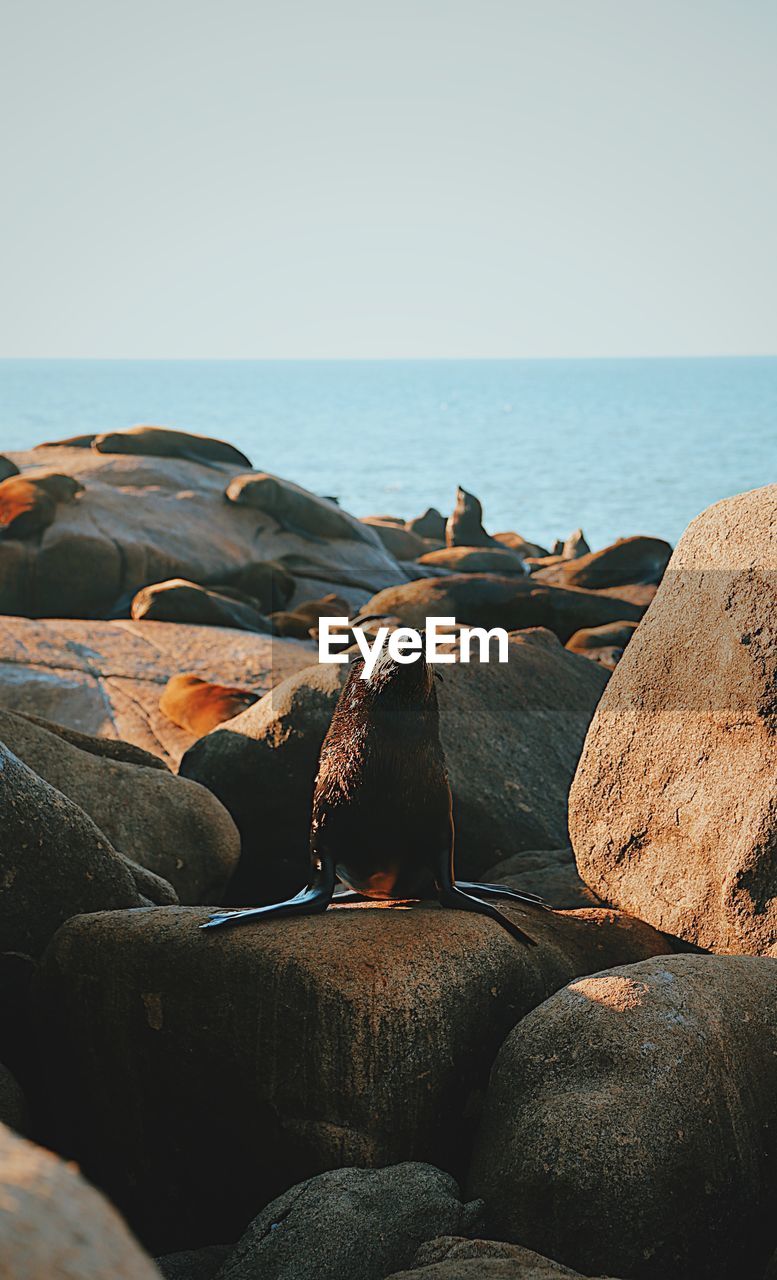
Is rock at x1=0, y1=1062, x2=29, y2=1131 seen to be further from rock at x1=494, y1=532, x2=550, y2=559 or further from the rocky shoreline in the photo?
rock at x1=494, y1=532, x2=550, y2=559

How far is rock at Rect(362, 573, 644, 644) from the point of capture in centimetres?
1139

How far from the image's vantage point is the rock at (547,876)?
17.1 feet

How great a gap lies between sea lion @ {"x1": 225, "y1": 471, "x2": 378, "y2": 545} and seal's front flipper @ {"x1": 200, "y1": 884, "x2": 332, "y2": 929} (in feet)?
39.9

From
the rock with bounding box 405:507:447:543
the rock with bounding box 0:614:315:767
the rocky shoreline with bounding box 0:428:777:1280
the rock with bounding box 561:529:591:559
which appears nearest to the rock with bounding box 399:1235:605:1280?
the rocky shoreline with bounding box 0:428:777:1280

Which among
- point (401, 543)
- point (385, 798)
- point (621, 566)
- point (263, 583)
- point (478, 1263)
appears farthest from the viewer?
point (401, 543)

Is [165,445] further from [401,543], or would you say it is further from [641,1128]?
[641,1128]

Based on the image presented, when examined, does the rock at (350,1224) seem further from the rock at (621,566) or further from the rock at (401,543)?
the rock at (401,543)

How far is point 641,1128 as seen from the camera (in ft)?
10.5

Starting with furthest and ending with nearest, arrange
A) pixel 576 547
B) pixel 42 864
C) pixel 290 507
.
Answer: pixel 576 547, pixel 290 507, pixel 42 864

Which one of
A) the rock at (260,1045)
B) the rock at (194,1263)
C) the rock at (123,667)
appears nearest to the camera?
the rock at (194,1263)

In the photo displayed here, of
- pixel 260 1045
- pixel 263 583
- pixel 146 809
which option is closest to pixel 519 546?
pixel 263 583

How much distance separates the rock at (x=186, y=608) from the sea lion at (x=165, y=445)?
227 inches

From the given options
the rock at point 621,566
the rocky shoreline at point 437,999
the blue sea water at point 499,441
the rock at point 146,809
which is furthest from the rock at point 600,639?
the blue sea water at point 499,441

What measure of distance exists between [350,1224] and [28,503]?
1110cm
